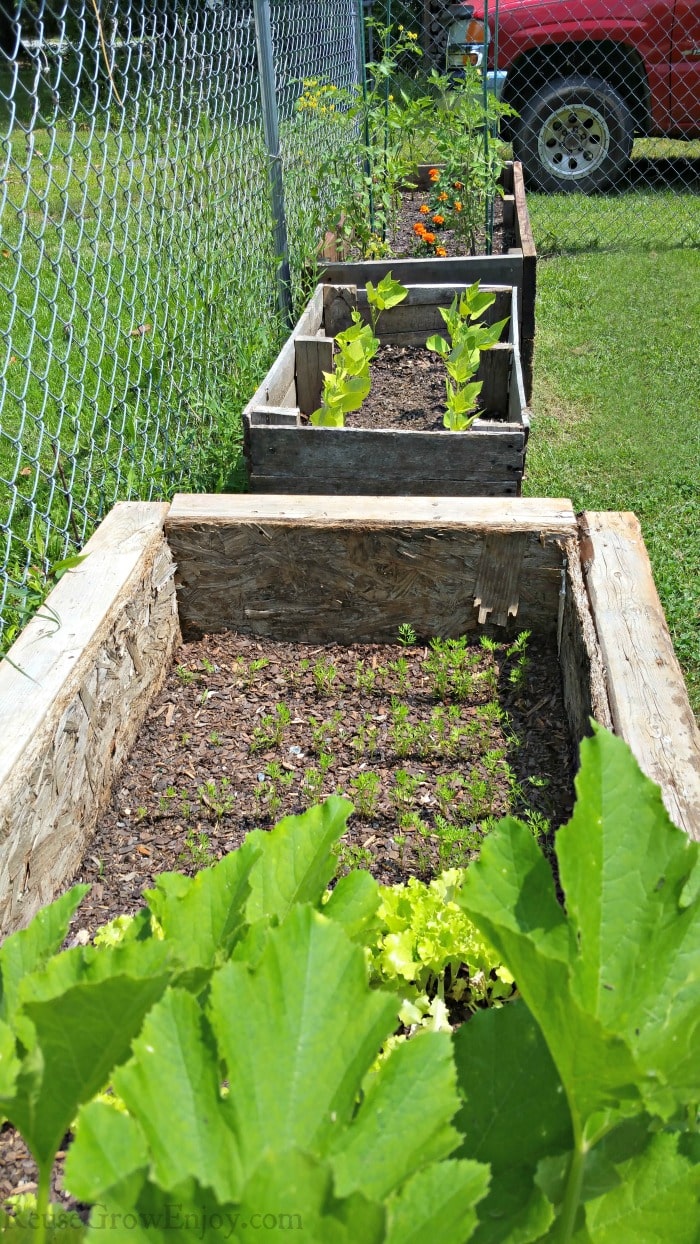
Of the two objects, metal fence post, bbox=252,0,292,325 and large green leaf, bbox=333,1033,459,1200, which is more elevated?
metal fence post, bbox=252,0,292,325

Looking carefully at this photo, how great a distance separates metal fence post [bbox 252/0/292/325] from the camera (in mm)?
4146

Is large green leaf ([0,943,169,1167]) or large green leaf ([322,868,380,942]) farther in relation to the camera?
large green leaf ([322,868,380,942])

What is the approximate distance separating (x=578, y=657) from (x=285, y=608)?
796 mm

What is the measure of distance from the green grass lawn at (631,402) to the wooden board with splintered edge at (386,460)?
0.88 meters

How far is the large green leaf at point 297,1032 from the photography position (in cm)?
55

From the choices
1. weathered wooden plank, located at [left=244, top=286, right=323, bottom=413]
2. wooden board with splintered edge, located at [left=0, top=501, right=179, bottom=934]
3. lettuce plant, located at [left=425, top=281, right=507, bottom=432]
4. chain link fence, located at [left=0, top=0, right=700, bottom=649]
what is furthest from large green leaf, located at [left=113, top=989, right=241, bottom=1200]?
lettuce plant, located at [left=425, top=281, right=507, bottom=432]

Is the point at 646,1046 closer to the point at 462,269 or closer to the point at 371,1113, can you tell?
the point at 371,1113

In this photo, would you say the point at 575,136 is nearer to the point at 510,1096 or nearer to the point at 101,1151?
the point at 510,1096

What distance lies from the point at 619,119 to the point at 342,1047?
31.8 feet

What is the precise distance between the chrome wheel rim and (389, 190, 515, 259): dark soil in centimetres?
229

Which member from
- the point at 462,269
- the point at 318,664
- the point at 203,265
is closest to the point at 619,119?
the point at 462,269

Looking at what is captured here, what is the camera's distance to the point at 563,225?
27.8ft

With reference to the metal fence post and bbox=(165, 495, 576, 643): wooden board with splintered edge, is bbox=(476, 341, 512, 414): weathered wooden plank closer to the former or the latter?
the metal fence post

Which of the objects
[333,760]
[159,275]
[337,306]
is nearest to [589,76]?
[337,306]
